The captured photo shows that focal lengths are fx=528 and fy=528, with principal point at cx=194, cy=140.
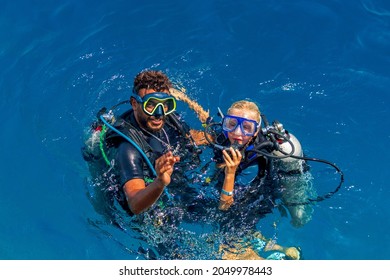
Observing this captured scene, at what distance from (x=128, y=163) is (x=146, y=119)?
24.9 inches

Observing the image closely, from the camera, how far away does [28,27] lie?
884 cm

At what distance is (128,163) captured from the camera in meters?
5.01

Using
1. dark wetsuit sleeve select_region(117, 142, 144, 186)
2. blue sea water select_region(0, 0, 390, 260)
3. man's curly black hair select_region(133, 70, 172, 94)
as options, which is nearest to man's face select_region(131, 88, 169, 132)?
man's curly black hair select_region(133, 70, 172, 94)

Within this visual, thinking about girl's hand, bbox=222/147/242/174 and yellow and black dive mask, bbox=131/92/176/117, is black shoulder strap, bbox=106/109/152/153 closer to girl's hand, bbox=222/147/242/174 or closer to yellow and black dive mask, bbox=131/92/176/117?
yellow and black dive mask, bbox=131/92/176/117

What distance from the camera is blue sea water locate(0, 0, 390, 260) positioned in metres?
6.52

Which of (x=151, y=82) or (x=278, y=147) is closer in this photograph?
(x=278, y=147)

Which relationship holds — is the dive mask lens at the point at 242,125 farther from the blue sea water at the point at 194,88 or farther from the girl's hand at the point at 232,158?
the blue sea water at the point at 194,88

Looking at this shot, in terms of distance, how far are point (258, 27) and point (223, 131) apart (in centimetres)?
350

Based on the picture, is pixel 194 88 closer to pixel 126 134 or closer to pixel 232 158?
pixel 126 134

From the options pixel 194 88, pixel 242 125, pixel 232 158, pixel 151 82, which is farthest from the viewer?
pixel 194 88

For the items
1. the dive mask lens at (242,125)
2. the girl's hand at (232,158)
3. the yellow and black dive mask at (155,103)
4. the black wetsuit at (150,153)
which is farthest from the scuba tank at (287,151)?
the yellow and black dive mask at (155,103)

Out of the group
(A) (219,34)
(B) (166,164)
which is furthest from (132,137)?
(A) (219,34)

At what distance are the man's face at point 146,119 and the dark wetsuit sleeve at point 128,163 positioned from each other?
0.41 meters

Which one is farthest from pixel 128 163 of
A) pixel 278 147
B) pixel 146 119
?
pixel 278 147
